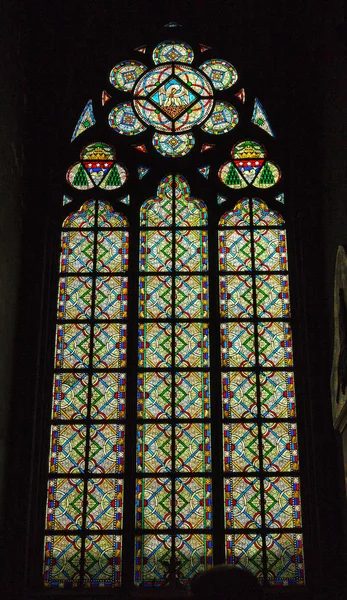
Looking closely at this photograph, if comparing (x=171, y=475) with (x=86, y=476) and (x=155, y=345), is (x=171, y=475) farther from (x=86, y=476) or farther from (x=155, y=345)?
(x=155, y=345)

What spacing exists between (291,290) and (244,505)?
1757mm

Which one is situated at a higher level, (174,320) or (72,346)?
(174,320)

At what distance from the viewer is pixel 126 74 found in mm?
7926

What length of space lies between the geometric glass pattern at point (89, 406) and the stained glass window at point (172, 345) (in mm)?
10

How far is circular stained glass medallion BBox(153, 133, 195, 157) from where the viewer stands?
7.55m

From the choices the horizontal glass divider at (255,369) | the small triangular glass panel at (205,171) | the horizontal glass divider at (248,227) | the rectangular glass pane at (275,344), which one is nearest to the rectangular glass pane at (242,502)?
the horizontal glass divider at (255,369)

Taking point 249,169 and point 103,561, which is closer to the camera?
point 103,561

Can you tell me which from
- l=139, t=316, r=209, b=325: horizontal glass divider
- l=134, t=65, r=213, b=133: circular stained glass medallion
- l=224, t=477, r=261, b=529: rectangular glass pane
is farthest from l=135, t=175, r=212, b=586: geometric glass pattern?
l=134, t=65, r=213, b=133: circular stained glass medallion

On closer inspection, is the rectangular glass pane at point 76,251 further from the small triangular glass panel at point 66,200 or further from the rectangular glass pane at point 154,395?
the rectangular glass pane at point 154,395

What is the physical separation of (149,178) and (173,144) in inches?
16.8

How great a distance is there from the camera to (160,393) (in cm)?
648

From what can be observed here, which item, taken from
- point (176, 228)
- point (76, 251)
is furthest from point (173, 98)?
point (76, 251)
